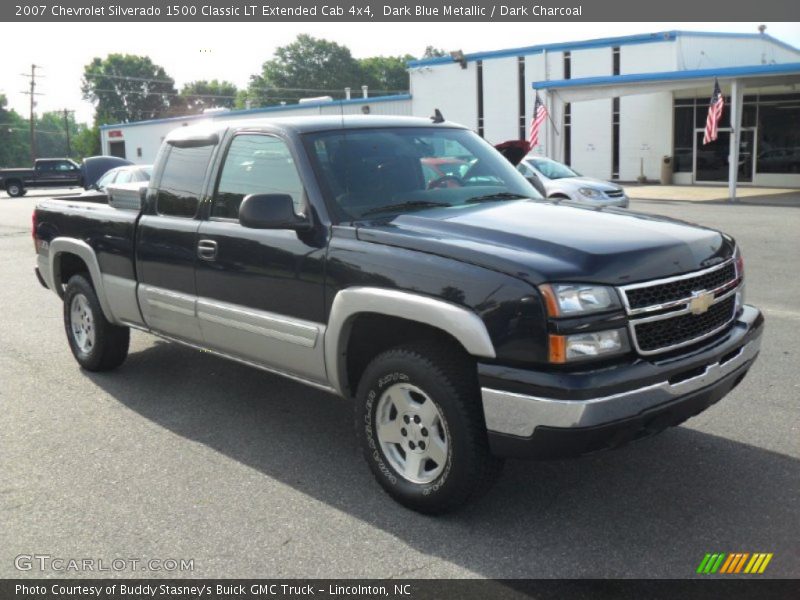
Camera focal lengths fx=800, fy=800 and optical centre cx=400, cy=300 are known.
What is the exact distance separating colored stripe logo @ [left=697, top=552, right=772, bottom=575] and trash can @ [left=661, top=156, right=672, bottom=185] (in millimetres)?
32195

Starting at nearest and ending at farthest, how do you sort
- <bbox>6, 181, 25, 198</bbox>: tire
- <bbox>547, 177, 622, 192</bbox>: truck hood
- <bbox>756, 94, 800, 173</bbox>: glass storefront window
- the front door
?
the front door < <bbox>547, 177, 622, 192</bbox>: truck hood < <bbox>756, 94, 800, 173</bbox>: glass storefront window < <bbox>6, 181, 25, 198</bbox>: tire

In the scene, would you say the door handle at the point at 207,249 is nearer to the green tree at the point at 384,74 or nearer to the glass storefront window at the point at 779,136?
the glass storefront window at the point at 779,136

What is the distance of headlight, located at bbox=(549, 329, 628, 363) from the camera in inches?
128

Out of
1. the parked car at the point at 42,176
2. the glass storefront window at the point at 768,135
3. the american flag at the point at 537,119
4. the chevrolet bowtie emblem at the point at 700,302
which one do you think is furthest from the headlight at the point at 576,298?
the parked car at the point at 42,176

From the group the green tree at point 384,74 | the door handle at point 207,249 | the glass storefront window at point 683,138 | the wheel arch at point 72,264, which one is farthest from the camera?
the green tree at point 384,74

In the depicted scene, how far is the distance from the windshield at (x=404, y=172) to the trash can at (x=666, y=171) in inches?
1198

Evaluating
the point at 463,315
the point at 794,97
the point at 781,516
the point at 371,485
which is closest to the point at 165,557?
the point at 371,485

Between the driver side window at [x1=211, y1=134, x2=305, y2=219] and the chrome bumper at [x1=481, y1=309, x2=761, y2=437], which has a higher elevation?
the driver side window at [x1=211, y1=134, x2=305, y2=219]

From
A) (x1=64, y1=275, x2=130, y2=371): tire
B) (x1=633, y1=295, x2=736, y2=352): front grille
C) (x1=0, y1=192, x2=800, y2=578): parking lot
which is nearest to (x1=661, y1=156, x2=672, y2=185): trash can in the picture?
(x1=0, y1=192, x2=800, y2=578): parking lot

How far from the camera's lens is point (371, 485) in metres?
4.22

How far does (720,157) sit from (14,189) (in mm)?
36750

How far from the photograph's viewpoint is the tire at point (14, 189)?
44594 mm

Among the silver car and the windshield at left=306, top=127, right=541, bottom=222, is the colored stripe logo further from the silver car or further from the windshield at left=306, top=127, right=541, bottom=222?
the silver car

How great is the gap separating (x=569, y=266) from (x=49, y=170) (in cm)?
4768
